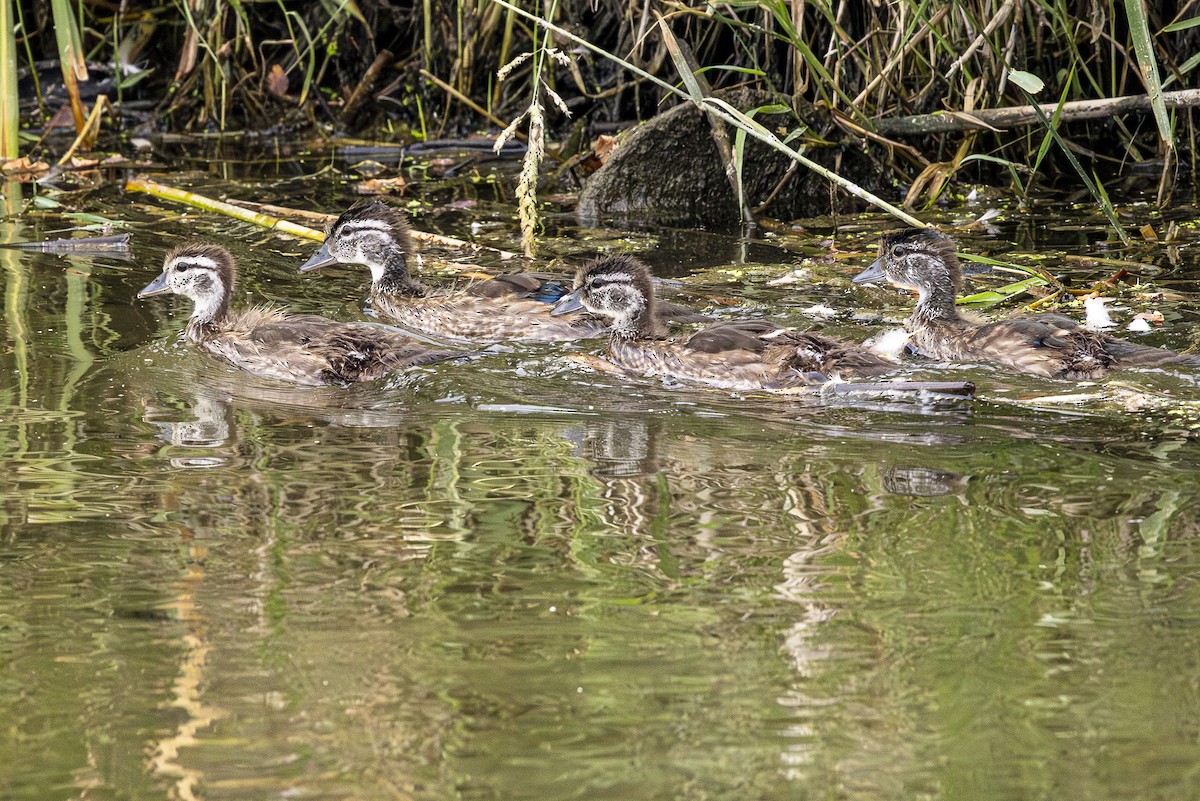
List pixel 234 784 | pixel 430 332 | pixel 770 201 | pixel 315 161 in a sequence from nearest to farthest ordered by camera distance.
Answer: pixel 234 784
pixel 430 332
pixel 770 201
pixel 315 161

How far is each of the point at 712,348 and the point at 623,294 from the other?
2.19ft

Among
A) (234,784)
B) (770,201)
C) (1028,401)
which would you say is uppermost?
(770,201)

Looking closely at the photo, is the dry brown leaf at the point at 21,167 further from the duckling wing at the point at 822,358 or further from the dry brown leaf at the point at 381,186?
the duckling wing at the point at 822,358

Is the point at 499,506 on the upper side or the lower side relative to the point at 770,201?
lower

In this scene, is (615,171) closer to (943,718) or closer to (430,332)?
(430,332)

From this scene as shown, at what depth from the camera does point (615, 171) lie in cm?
861

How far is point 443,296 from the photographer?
7.00 metres

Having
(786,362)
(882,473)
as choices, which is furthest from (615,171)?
(882,473)

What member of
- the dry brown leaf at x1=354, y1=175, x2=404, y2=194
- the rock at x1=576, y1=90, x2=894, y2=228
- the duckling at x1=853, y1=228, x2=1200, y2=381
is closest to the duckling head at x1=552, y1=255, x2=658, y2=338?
the duckling at x1=853, y1=228, x2=1200, y2=381

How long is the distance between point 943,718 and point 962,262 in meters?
4.57

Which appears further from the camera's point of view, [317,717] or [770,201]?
[770,201]

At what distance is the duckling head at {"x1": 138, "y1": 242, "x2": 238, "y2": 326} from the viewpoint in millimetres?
6652

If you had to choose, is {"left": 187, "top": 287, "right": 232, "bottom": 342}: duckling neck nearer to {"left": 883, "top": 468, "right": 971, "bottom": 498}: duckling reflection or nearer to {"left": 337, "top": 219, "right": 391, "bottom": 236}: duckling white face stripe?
{"left": 337, "top": 219, "right": 391, "bottom": 236}: duckling white face stripe

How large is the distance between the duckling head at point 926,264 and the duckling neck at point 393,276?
2148mm
